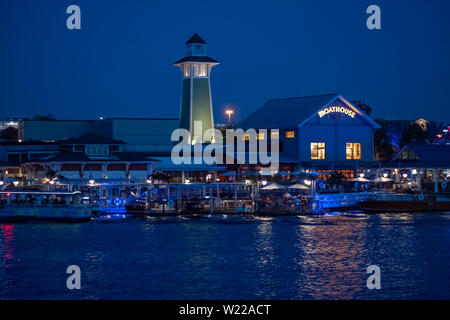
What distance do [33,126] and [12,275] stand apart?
184ft

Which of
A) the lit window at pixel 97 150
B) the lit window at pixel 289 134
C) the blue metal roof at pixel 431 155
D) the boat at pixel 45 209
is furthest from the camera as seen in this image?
the lit window at pixel 289 134

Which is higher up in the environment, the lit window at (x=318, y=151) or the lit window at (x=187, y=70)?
the lit window at (x=187, y=70)

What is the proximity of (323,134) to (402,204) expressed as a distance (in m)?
16.3

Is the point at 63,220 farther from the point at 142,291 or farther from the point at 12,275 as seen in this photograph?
the point at 142,291

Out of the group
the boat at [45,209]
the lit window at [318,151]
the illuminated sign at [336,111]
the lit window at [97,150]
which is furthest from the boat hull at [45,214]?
the illuminated sign at [336,111]

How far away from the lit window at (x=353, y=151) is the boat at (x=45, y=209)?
33.8 m

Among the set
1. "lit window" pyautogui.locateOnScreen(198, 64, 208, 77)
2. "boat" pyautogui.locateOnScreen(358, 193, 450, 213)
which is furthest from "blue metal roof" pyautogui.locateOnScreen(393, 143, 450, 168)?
"lit window" pyautogui.locateOnScreen(198, 64, 208, 77)

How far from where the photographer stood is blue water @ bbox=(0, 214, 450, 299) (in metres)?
40.3

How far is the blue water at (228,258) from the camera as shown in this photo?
40312mm

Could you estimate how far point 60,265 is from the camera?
46156mm

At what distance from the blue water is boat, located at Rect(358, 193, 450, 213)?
21.0 ft

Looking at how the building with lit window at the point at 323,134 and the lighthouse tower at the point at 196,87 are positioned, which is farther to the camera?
the lighthouse tower at the point at 196,87

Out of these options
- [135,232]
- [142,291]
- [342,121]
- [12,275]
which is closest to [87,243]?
[135,232]

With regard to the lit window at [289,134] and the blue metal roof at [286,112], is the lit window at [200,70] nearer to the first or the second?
the blue metal roof at [286,112]
